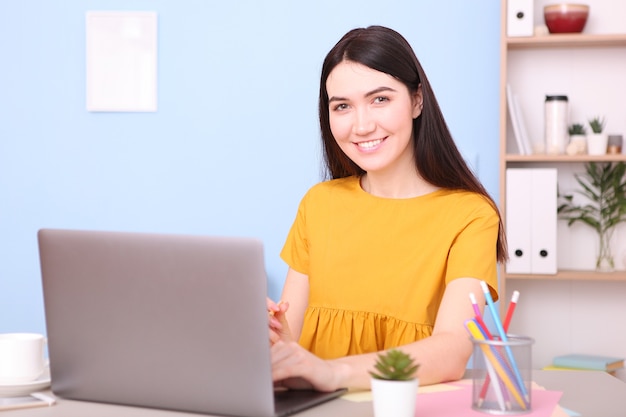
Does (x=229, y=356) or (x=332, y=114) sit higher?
(x=332, y=114)

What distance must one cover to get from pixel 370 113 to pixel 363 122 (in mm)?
28

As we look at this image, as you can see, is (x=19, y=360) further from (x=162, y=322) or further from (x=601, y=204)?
(x=601, y=204)

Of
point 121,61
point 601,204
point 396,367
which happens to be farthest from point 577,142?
point 396,367

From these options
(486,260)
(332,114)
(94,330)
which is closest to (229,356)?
(94,330)

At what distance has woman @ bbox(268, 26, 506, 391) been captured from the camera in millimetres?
1845

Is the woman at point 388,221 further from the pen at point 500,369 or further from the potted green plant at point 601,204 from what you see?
the potted green plant at point 601,204

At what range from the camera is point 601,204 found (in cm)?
335

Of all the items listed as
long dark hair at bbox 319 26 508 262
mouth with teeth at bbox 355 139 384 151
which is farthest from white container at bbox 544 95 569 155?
mouth with teeth at bbox 355 139 384 151

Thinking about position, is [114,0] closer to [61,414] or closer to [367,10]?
[367,10]

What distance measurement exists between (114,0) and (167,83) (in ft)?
1.30

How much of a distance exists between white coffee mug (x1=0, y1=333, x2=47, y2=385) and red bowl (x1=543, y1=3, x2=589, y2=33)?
7.84 feet

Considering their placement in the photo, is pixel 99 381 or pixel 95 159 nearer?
pixel 99 381

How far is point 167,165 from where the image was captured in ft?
11.9

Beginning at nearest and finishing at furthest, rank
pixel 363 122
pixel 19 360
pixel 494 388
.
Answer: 1. pixel 494 388
2. pixel 19 360
3. pixel 363 122
